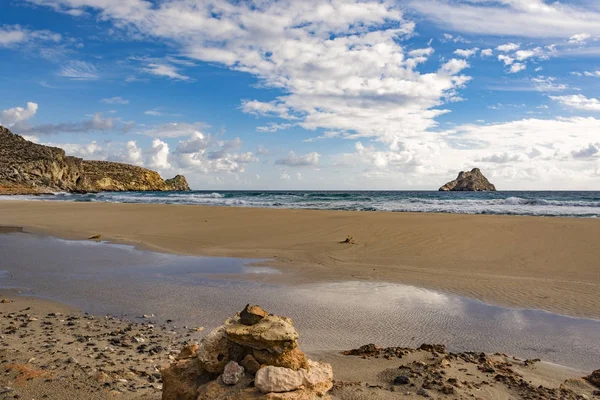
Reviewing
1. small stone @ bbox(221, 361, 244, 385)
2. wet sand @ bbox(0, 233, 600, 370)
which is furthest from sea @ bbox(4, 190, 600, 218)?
small stone @ bbox(221, 361, 244, 385)

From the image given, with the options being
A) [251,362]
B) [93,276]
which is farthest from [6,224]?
[251,362]

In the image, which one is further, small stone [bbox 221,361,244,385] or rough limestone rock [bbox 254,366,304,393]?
small stone [bbox 221,361,244,385]

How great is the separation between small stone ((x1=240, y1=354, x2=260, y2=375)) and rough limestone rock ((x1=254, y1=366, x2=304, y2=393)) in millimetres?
133

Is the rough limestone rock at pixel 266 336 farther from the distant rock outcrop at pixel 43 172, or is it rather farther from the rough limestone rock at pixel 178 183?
the rough limestone rock at pixel 178 183

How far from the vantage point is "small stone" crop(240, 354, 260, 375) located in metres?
2.99

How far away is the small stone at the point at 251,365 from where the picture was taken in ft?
9.82

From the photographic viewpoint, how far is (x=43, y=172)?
247 ft

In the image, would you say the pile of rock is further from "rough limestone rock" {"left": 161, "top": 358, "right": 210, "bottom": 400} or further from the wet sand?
the wet sand

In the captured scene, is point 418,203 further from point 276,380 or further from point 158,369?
point 276,380

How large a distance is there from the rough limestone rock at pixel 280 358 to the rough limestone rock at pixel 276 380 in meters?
0.11

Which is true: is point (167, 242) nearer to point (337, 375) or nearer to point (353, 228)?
point (353, 228)

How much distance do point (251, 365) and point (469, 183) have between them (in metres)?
116

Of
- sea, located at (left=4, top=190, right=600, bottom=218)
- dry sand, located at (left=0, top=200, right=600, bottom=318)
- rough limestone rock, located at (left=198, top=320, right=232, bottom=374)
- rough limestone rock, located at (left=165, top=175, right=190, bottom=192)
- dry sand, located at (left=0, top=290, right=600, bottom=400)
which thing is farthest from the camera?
rough limestone rock, located at (left=165, top=175, right=190, bottom=192)

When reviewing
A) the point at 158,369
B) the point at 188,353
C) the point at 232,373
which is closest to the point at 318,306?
the point at 158,369
